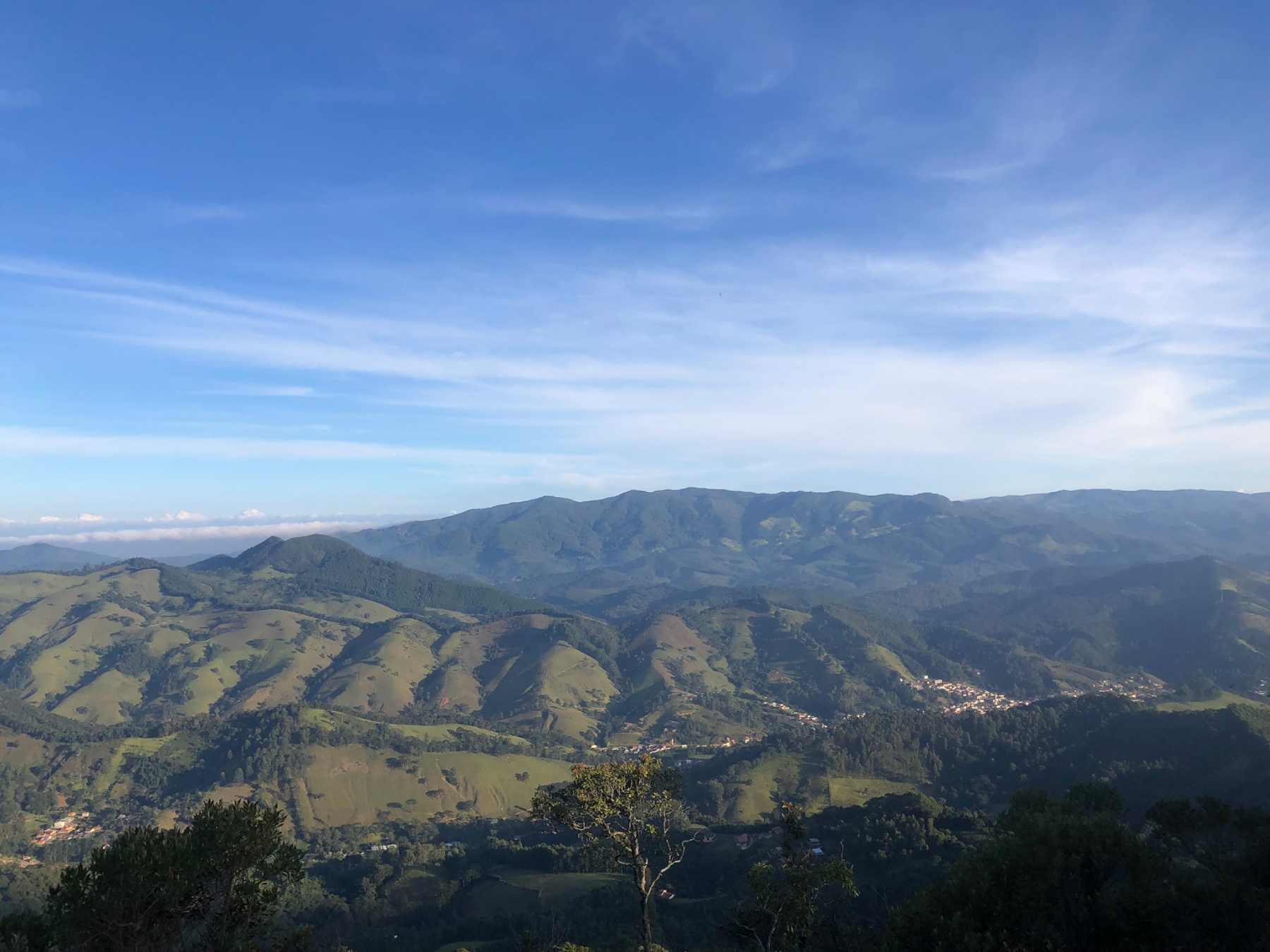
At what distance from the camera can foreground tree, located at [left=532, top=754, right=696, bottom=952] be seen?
3030 cm

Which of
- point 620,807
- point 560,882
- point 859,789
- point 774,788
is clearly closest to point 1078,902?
point 620,807

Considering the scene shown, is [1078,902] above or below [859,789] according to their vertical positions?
above

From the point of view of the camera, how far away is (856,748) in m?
190

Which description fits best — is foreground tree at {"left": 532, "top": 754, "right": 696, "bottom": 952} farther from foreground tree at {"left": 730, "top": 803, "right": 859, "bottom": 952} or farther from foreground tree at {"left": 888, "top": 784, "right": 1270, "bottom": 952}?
foreground tree at {"left": 888, "top": 784, "right": 1270, "bottom": 952}

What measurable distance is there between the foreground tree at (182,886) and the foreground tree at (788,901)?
64.6 ft

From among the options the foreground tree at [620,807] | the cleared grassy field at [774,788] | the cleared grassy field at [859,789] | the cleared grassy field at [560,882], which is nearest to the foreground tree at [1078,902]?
the foreground tree at [620,807]

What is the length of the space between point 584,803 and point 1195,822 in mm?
39852

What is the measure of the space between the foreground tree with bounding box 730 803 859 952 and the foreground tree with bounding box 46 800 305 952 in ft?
64.6

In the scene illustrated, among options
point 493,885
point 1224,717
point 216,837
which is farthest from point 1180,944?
point 1224,717

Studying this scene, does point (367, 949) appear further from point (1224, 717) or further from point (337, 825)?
point (1224, 717)

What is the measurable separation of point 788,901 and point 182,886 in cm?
2369

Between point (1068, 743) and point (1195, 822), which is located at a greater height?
point (1195, 822)

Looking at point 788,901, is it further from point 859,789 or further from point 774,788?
point 774,788

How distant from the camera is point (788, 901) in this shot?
102ft
